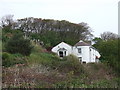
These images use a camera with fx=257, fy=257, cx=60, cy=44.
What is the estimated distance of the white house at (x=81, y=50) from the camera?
2716cm

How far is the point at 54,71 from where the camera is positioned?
1370 cm

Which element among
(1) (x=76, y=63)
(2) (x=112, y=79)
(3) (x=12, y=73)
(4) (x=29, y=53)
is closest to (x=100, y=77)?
(2) (x=112, y=79)

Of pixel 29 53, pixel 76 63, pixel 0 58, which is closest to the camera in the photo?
pixel 0 58

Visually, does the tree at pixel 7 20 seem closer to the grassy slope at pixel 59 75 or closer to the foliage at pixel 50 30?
the foliage at pixel 50 30

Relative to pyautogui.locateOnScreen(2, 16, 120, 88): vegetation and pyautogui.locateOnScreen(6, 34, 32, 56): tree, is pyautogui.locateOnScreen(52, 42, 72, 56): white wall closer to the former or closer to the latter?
pyautogui.locateOnScreen(2, 16, 120, 88): vegetation

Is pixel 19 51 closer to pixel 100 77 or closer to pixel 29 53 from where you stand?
pixel 29 53

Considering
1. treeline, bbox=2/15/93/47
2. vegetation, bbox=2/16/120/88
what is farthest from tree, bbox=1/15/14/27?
vegetation, bbox=2/16/120/88

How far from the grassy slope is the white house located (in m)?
11.1

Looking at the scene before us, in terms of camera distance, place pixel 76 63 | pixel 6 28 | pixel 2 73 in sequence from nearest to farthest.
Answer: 1. pixel 2 73
2. pixel 76 63
3. pixel 6 28

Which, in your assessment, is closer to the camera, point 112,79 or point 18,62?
point 112,79

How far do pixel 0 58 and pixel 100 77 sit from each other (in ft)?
17.5

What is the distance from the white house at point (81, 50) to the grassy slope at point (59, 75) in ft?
36.5

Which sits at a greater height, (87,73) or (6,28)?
(6,28)

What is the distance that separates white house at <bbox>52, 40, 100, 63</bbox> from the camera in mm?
27156
